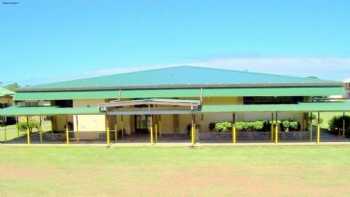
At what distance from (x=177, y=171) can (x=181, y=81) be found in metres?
13.4

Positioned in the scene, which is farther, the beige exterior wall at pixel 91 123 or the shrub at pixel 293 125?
the beige exterior wall at pixel 91 123

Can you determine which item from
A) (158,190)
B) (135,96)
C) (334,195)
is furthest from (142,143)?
(334,195)

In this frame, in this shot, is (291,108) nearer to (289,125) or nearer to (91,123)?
(289,125)

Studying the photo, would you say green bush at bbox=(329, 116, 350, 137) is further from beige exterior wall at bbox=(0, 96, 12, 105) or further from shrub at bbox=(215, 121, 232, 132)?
beige exterior wall at bbox=(0, 96, 12, 105)

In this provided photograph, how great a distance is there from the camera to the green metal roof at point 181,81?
97.9 feet

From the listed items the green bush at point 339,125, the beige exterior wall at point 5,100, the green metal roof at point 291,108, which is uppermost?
the beige exterior wall at point 5,100

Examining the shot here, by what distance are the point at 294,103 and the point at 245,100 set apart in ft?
11.3

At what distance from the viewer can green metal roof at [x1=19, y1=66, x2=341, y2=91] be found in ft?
97.9

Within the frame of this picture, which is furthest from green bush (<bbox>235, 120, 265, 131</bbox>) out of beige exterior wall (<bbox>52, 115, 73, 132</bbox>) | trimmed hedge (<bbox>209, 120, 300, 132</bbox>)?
beige exterior wall (<bbox>52, 115, 73, 132</bbox>)

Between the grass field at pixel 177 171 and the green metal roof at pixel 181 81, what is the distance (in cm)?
576

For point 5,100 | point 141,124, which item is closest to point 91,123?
point 141,124

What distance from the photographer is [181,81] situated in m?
31.2

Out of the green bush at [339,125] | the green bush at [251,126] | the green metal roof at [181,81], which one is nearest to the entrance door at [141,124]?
the green metal roof at [181,81]

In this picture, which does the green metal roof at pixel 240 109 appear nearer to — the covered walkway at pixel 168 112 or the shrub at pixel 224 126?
the covered walkway at pixel 168 112
